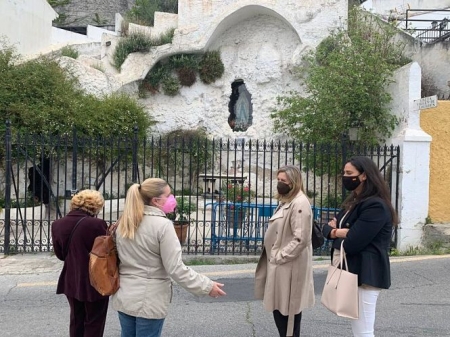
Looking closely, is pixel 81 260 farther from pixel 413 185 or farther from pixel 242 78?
pixel 242 78

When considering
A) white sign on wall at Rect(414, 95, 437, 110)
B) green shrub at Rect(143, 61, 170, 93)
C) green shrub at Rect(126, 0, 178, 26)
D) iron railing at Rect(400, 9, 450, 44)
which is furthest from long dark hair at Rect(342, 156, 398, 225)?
green shrub at Rect(126, 0, 178, 26)

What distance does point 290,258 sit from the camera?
13.0 feet

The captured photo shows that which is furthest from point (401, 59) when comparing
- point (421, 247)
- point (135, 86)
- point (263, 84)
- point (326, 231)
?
point (326, 231)

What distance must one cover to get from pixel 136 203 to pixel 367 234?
65.2 inches

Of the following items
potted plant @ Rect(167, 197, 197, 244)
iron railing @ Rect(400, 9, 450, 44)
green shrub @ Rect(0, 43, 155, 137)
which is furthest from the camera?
iron railing @ Rect(400, 9, 450, 44)

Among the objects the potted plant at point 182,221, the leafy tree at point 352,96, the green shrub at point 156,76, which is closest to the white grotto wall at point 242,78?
the green shrub at point 156,76

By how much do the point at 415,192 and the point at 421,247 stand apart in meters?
1.04

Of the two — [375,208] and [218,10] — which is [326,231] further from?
[218,10]

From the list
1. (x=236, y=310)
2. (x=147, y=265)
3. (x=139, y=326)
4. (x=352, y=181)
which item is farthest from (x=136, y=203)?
(x=236, y=310)

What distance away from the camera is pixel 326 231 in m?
4.01

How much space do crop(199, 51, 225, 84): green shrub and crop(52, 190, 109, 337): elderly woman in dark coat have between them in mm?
12272

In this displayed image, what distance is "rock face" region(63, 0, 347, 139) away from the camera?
1544cm

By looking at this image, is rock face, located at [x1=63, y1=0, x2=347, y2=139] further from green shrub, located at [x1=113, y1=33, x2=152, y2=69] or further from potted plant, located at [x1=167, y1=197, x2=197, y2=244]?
potted plant, located at [x1=167, y1=197, x2=197, y2=244]

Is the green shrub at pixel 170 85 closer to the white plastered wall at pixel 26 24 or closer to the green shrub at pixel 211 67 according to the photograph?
the green shrub at pixel 211 67
